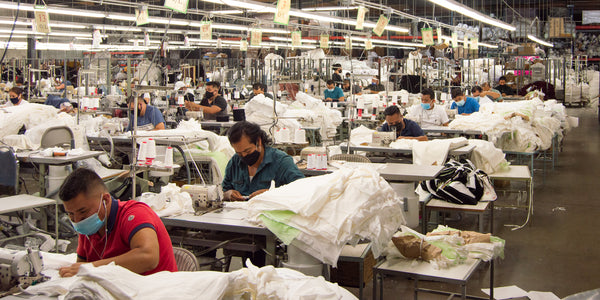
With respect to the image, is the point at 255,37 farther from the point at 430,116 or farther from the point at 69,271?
the point at 69,271

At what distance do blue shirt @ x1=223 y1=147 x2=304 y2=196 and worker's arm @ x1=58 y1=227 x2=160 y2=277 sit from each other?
158 centimetres

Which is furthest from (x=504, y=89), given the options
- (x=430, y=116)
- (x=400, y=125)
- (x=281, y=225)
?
(x=281, y=225)

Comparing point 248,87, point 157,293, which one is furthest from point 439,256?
point 248,87

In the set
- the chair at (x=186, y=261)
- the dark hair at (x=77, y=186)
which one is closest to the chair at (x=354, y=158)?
the chair at (x=186, y=261)

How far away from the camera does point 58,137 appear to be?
6.79 m

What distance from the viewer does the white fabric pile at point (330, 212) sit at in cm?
308

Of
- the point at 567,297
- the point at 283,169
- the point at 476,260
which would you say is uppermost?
the point at 283,169

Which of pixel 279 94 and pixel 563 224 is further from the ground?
pixel 279 94

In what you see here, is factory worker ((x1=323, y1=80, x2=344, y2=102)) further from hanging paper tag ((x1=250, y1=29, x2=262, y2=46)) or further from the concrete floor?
the concrete floor

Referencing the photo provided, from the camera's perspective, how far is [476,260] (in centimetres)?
364

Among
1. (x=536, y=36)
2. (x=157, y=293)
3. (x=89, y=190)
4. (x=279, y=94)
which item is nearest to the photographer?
(x=157, y=293)

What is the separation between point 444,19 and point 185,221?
2601 cm

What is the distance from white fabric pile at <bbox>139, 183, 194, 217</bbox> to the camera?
3574 mm

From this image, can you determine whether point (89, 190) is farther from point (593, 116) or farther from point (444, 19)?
point (444, 19)
